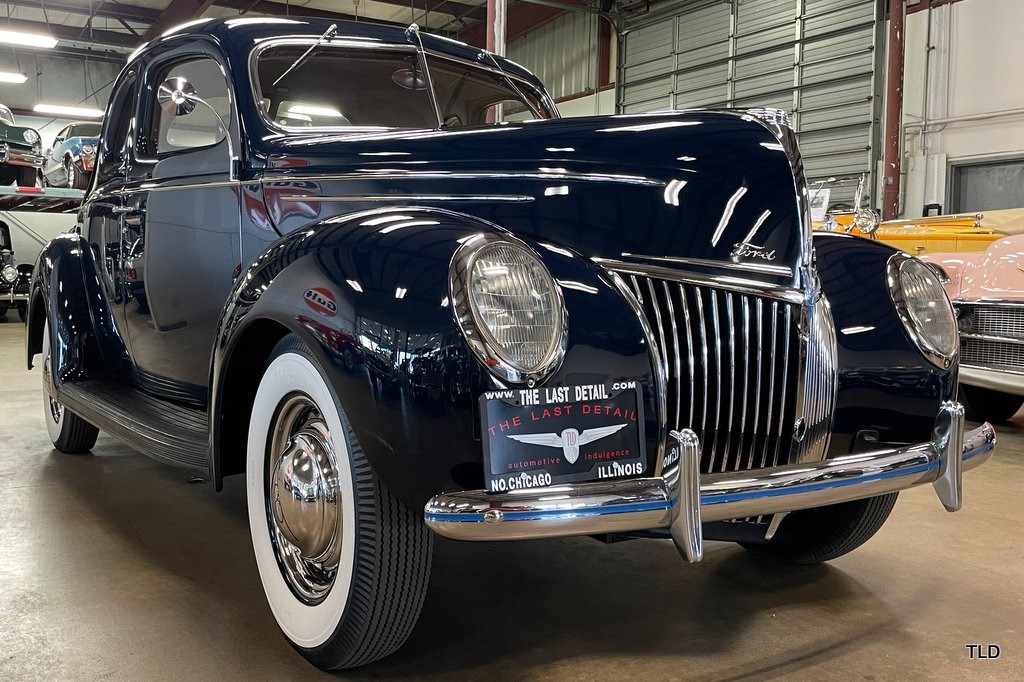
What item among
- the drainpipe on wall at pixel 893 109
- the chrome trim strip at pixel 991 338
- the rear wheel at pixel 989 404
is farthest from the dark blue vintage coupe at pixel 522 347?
the drainpipe on wall at pixel 893 109

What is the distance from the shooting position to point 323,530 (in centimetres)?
197

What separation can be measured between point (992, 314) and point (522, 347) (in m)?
3.85

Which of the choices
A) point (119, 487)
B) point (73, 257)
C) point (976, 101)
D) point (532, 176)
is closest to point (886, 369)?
point (532, 176)

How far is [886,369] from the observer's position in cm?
213

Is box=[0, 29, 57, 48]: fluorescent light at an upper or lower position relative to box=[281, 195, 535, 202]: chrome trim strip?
upper

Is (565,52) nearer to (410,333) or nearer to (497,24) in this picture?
(497,24)

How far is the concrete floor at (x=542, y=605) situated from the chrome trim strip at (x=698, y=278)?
81 cm

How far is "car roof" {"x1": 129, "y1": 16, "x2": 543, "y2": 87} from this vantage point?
2.88m

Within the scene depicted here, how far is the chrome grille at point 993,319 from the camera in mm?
4586

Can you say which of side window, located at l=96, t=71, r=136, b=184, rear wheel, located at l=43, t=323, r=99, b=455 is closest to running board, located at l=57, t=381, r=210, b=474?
rear wheel, located at l=43, t=323, r=99, b=455

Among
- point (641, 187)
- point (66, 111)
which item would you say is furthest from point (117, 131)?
point (66, 111)

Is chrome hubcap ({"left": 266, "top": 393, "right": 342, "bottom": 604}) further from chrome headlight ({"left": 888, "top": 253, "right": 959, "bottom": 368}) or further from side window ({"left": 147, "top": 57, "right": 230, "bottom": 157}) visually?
chrome headlight ({"left": 888, "top": 253, "right": 959, "bottom": 368})

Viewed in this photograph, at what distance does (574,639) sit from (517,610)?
8.6 inches

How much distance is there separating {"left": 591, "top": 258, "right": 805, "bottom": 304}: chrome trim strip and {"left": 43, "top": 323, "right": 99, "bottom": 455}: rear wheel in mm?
2852
